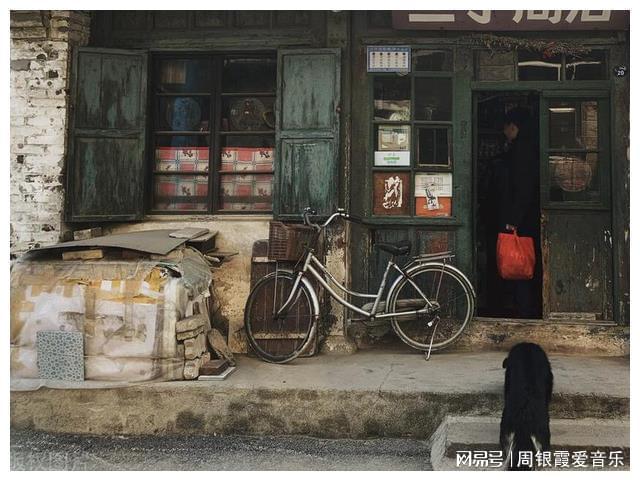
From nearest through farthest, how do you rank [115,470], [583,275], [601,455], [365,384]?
[601,455] < [115,470] < [365,384] < [583,275]

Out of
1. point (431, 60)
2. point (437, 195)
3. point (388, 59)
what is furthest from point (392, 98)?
point (437, 195)

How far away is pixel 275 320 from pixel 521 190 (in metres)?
3.28

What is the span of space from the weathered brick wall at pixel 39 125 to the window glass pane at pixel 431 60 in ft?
12.6

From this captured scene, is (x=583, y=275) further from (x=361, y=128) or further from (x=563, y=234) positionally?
(x=361, y=128)

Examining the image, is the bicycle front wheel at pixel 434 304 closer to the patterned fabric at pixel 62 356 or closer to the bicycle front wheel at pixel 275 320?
the bicycle front wheel at pixel 275 320

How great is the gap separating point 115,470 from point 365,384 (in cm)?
211

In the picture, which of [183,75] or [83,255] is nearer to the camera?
[83,255]

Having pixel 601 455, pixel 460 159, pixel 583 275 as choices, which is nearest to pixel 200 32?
pixel 460 159

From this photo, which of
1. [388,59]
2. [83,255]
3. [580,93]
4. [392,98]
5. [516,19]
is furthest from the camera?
[392,98]

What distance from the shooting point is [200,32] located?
6.80 metres

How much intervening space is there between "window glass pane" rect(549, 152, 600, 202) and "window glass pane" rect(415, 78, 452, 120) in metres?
1.28

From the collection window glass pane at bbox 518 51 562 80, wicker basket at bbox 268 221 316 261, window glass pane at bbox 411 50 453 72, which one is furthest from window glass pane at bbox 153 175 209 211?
window glass pane at bbox 518 51 562 80

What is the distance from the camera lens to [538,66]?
653 cm

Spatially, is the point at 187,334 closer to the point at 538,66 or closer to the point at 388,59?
the point at 388,59
